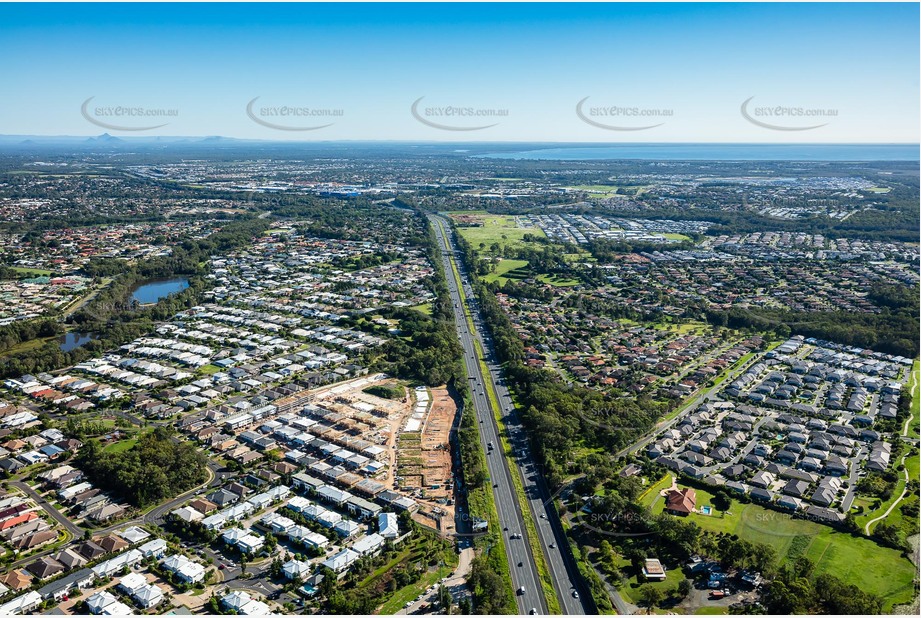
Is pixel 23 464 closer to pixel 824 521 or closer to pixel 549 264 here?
pixel 824 521

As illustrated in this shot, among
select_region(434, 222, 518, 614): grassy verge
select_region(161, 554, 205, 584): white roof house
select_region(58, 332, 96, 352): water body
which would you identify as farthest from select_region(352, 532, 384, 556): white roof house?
select_region(58, 332, 96, 352): water body

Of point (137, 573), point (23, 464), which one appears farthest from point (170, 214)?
point (137, 573)

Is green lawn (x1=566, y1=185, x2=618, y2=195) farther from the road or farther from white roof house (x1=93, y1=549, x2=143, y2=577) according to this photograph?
white roof house (x1=93, y1=549, x2=143, y2=577)

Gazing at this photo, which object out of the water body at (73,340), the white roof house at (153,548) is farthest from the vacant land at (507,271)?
the white roof house at (153,548)

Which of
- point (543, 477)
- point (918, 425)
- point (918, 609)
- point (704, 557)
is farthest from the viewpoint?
point (918, 425)

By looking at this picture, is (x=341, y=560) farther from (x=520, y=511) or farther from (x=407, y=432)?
(x=407, y=432)

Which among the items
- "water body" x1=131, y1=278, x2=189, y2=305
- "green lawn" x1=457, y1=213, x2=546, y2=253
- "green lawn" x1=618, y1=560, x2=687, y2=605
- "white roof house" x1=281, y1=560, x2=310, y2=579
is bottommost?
"green lawn" x1=618, y1=560, x2=687, y2=605

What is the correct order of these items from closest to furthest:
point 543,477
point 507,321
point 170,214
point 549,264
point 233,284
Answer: point 543,477 < point 507,321 < point 233,284 < point 549,264 < point 170,214
